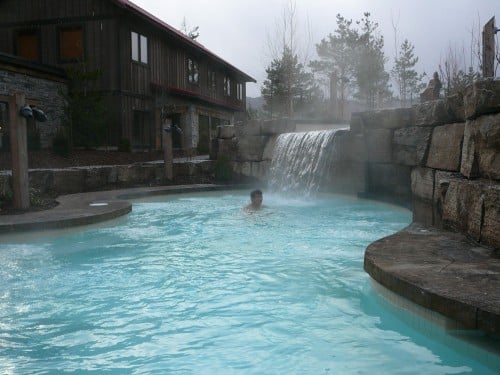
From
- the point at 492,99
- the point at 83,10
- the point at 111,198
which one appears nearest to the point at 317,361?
the point at 492,99

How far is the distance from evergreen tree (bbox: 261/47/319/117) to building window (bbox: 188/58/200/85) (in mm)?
6028

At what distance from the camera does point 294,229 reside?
678 cm

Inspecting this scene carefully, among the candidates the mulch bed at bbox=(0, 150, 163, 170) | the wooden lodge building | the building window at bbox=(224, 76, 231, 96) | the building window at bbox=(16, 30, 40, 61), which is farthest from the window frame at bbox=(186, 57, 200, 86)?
the mulch bed at bbox=(0, 150, 163, 170)

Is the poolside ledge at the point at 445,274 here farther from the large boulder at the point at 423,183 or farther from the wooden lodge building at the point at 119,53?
the wooden lodge building at the point at 119,53

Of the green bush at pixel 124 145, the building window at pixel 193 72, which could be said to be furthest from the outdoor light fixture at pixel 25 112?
the building window at pixel 193 72

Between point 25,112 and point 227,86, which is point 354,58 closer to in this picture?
point 227,86

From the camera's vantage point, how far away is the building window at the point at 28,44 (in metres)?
16.9

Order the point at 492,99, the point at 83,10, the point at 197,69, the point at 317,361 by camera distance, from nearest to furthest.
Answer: the point at 317,361 < the point at 492,99 < the point at 83,10 < the point at 197,69

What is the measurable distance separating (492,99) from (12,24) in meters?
17.9

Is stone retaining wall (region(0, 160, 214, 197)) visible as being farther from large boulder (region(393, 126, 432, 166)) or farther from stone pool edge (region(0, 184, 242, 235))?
large boulder (region(393, 126, 432, 166))

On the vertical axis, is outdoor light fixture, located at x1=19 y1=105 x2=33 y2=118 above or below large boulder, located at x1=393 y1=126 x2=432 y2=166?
above

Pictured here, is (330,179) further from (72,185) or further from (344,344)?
(344,344)

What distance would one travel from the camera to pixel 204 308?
360 centimetres

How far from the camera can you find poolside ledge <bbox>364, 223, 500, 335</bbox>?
2.46 m
